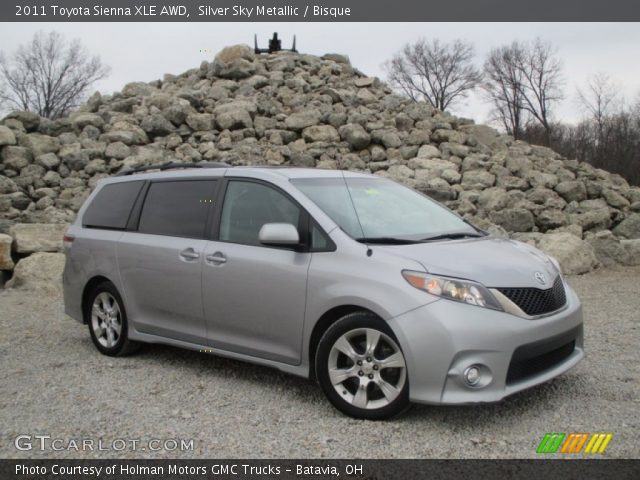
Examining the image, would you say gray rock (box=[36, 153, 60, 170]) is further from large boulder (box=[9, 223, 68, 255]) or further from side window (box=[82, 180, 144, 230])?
side window (box=[82, 180, 144, 230])

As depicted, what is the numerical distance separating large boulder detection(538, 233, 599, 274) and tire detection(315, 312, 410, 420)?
767 centimetres

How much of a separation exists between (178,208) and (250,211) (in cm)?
Answer: 90

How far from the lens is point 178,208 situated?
18.7 ft

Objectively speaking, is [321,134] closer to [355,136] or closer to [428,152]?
[355,136]

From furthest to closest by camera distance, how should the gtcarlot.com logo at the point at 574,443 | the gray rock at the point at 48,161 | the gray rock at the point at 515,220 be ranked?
the gray rock at the point at 48,161 < the gray rock at the point at 515,220 < the gtcarlot.com logo at the point at 574,443

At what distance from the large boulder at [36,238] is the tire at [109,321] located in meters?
5.44

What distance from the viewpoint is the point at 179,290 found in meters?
5.41

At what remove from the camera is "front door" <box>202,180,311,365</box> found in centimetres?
464

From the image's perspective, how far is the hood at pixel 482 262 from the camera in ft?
13.7

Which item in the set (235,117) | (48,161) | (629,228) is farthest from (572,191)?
(48,161)

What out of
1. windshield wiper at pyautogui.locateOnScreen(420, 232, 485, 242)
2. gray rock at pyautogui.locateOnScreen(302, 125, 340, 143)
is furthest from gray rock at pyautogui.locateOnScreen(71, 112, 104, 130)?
windshield wiper at pyautogui.locateOnScreen(420, 232, 485, 242)

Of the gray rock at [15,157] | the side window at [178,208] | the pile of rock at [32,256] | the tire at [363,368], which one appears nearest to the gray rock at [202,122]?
the gray rock at [15,157]

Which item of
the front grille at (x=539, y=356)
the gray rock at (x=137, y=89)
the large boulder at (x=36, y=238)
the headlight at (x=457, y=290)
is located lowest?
the large boulder at (x=36, y=238)

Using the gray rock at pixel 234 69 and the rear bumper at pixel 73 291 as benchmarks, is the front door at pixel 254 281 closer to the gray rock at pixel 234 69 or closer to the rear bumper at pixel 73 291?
the rear bumper at pixel 73 291
